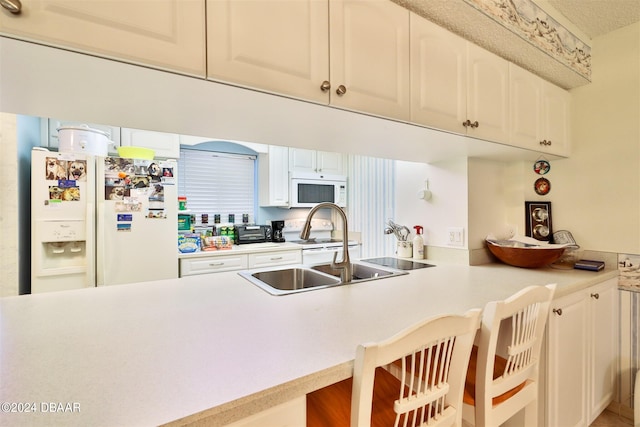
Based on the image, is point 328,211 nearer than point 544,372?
No

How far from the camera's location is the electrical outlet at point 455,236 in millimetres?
1886

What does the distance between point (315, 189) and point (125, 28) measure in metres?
2.92

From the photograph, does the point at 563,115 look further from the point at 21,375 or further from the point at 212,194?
the point at 212,194

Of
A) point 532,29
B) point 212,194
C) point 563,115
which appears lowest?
point 212,194

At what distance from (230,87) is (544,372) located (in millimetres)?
1696

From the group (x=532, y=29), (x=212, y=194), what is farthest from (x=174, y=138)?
(x=532, y=29)

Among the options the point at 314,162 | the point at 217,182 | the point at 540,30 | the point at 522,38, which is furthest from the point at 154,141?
the point at 540,30

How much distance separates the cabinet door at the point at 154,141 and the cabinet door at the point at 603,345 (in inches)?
125

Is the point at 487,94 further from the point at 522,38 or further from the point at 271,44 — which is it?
the point at 271,44

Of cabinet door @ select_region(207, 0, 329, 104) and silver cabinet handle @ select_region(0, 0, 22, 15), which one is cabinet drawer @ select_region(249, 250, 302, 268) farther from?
silver cabinet handle @ select_region(0, 0, 22, 15)

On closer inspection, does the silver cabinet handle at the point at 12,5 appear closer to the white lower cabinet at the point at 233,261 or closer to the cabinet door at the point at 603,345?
the white lower cabinet at the point at 233,261

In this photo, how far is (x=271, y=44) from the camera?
0.88 m

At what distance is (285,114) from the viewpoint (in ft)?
3.56

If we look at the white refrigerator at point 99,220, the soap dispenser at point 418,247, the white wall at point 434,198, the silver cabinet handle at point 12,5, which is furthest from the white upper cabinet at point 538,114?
the white refrigerator at point 99,220
